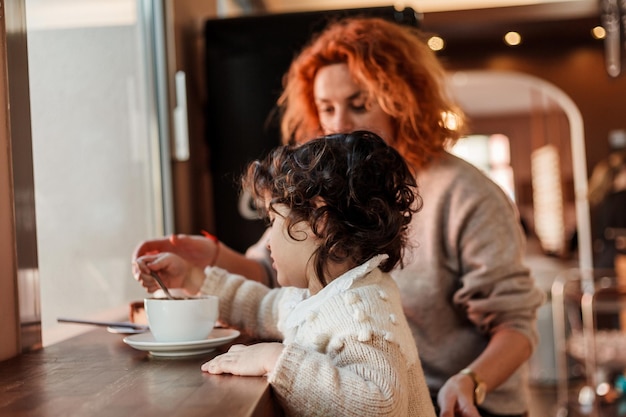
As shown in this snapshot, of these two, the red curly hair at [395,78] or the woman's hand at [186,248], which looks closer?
the woman's hand at [186,248]

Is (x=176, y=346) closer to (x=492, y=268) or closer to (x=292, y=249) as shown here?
(x=292, y=249)

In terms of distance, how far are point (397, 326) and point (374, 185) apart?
0.67 ft

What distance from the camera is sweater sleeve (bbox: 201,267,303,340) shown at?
1.39 metres

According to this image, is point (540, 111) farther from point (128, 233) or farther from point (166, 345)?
point (166, 345)

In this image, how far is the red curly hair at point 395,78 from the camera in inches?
66.1

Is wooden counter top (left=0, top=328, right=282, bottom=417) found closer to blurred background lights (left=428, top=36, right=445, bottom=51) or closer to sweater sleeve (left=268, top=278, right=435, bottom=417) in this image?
sweater sleeve (left=268, top=278, right=435, bottom=417)

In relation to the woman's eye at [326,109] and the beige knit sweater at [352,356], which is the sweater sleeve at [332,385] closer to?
the beige knit sweater at [352,356]

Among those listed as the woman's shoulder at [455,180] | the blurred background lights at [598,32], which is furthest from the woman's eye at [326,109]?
the blurred background lights at [598,32]

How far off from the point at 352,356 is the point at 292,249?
0.22 meters

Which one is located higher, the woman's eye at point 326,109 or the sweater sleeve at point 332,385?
the woman's eye at point 326,109

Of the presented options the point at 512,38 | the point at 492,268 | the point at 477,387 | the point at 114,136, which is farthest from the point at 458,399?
the point at 512,38

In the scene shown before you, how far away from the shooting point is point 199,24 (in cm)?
275

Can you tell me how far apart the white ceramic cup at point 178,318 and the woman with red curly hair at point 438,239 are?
0.38 metres

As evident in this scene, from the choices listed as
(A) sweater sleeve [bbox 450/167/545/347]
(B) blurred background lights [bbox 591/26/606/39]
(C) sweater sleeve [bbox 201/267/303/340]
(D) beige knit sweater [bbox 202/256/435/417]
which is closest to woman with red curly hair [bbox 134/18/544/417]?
(A) sweater sleeve [bbox 450/167/545/347]
